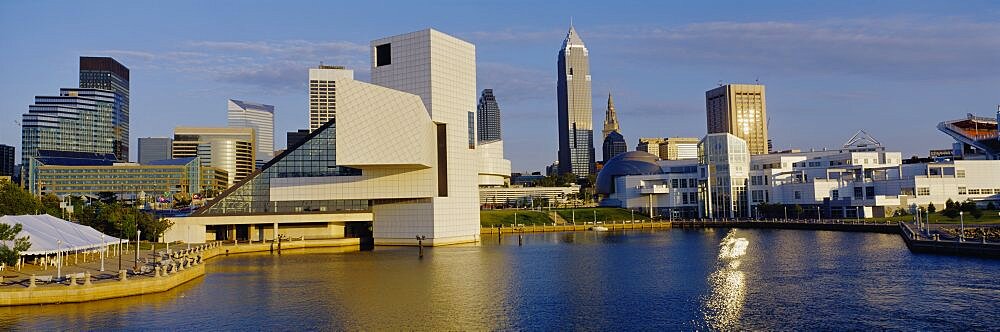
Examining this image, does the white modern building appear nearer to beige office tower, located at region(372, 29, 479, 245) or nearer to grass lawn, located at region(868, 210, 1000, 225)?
grass lawn, located at region(868, 210, 1000, 225)

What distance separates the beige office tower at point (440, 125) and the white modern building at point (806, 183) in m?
64.3

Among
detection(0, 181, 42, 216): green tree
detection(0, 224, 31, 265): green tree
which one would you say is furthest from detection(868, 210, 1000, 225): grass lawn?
detection(0, 181, 42, 216): green tree

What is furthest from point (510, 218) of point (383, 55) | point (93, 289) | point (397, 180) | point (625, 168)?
point (93, 289)

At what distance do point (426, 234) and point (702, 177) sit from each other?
244ft

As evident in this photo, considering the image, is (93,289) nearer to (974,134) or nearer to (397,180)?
(397,180)

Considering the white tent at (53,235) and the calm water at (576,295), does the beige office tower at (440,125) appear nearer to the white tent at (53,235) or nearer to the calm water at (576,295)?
the calm water at (576,295)

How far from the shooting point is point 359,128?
81750 mm

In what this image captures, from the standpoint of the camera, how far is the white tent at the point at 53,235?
51.6 metres

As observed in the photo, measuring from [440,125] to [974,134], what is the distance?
12664 cm

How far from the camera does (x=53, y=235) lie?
54781mm

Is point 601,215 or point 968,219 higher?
point 601,215

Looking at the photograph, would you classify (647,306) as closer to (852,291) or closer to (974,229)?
(852,291)

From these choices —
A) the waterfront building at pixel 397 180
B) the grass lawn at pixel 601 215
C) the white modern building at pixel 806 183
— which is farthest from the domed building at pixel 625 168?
the waterfront building at pixel 397 180

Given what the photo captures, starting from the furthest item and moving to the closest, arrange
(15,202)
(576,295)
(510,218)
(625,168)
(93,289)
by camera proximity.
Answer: (625,168), (510,218), (15,202), (576,295), (93,289)
